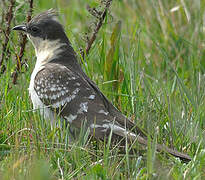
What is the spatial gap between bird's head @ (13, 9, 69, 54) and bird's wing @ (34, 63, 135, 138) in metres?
0.52

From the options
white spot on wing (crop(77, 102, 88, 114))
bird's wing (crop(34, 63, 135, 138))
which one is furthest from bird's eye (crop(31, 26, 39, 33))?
white spot on wing (crop(77, 102, 88, 114))

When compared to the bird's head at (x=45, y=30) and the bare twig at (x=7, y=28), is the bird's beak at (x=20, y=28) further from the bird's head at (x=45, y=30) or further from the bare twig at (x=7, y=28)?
the bare twig at (x=7, y=28)

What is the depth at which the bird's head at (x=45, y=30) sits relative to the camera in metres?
6.02

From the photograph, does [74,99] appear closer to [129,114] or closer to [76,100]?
[76,100]

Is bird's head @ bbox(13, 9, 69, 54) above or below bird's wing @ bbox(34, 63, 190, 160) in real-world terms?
above

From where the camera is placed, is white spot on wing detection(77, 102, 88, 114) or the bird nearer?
the bird

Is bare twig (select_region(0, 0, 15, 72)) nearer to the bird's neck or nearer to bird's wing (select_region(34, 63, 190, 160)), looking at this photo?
the bird's neck

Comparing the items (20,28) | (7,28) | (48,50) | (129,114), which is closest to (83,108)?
(129,114)

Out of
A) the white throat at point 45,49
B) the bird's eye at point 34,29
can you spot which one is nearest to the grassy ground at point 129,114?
the white throat at point 45,49

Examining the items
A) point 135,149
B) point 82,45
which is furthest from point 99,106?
point 82,45

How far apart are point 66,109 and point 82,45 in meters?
1.64

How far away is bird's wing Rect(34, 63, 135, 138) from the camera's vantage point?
16.1 ft

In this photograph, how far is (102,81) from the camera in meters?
6.23

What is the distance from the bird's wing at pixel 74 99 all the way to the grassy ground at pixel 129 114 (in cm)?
23
